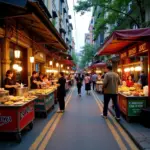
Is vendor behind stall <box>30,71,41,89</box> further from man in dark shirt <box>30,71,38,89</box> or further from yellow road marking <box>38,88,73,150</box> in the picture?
yellow road marking <box>38,88,73,150</box>

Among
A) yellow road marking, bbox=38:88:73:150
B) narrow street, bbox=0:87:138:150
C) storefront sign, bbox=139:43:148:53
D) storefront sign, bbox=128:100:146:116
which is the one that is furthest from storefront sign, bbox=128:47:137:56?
yellow road marking, bbox=38:88:73:150

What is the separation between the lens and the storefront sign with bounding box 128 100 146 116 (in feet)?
29.6

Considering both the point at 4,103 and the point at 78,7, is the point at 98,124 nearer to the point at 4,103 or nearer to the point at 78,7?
the point at 4,103

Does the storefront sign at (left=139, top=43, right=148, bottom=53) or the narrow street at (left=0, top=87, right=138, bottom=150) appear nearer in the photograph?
the narrow street at (left=0, top=87, right=138, bottom=150)

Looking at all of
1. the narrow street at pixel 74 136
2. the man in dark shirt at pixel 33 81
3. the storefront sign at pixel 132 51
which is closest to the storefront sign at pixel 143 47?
the storefront sign at pixel 132 51

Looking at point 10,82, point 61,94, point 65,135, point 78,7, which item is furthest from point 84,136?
point 78,7

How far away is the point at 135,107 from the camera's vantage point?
9.04 metres

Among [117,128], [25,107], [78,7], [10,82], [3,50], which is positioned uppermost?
[78,7]

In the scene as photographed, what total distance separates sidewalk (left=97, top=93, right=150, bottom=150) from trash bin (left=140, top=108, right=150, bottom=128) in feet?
0.47

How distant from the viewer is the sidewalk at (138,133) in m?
6.09

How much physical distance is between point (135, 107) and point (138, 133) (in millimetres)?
1931

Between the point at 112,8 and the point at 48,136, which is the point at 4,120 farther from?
the point at 112,8

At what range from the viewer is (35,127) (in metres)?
8.59

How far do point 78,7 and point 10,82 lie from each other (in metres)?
13.9
